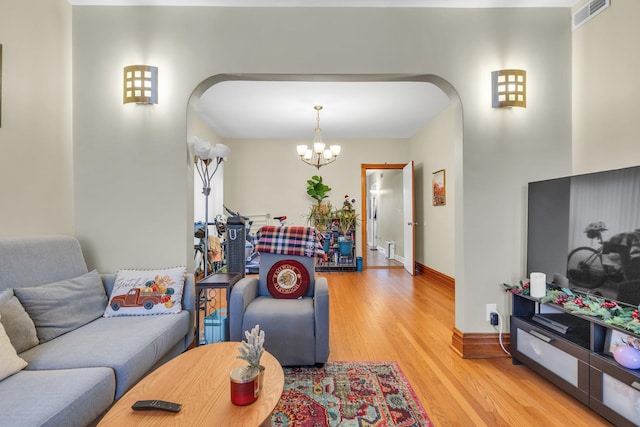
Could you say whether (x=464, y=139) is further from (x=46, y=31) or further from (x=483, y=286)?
(x=46, y=31)

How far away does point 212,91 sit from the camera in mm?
3932

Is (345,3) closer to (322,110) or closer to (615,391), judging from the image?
(322,110)

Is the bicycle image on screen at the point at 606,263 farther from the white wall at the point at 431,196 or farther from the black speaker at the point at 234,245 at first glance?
the black speaker at the point at 234,245

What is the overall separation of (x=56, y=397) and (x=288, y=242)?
170cm

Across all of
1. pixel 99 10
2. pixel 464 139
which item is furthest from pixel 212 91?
pixel 464 139

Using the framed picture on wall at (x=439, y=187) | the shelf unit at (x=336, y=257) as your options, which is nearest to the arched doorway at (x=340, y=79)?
the framed picture on wall at (x=439, y=187)

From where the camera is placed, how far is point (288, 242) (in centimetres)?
265

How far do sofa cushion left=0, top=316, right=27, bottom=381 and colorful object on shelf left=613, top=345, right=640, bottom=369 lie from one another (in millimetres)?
2803

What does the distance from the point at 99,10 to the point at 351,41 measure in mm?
1951

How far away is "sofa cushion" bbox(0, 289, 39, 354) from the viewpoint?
1511mm

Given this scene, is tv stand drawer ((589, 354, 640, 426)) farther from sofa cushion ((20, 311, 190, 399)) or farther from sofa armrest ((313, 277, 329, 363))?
sofa cushion ((20, 311, 190, 399))

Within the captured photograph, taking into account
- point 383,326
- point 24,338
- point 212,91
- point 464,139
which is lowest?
point 383,326

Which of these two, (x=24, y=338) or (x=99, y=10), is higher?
(x=99, y=10)

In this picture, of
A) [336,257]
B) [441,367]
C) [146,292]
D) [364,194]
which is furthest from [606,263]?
[364,194]
